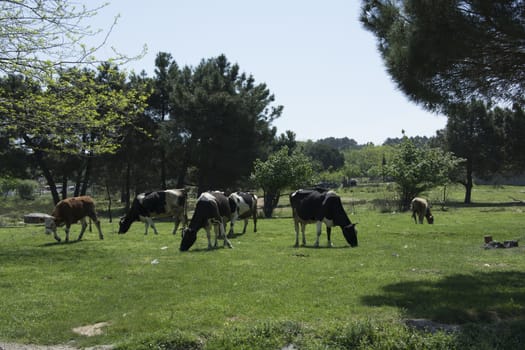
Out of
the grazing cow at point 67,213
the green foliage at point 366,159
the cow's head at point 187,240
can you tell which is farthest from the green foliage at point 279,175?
the green foliage at point 366,159

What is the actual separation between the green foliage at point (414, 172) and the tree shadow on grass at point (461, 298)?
1304 inches

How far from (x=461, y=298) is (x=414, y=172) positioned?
118 ft

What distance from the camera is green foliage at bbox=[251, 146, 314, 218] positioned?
41844 mm

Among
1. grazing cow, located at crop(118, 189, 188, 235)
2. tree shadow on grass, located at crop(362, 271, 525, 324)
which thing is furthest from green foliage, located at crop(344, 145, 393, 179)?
tree shadow on grass, located at crop(362, 271, 525, 324)

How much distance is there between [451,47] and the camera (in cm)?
1109

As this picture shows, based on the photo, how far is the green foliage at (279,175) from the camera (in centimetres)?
4184

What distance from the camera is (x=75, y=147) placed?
66.0ft

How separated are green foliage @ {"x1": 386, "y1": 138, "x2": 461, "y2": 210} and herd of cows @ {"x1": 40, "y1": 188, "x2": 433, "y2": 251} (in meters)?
23.4

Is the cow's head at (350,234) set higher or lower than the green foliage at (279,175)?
lower

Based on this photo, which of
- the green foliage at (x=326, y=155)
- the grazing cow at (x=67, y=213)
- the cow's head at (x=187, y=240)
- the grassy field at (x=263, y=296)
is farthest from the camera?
the green foliage at (x=326, y=155)

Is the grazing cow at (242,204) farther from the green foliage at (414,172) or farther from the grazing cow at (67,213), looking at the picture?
the green foliage at (414,172)

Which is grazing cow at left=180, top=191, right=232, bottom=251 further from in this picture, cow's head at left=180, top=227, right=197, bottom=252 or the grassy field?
the grassy field

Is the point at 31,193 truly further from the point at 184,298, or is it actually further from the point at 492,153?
the point at 184,298

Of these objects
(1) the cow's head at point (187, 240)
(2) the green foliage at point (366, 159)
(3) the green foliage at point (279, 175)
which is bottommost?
(1) the cow's head at point (187, 240)
